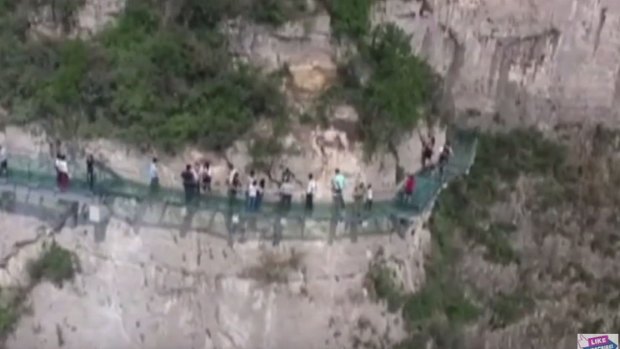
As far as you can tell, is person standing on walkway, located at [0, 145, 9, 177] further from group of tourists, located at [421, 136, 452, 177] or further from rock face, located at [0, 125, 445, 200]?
group of tourists, located at [421, 136, 452, 177]

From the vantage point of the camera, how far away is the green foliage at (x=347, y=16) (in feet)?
55.5

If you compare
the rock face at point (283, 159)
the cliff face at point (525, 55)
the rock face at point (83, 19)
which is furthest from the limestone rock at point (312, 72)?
the rock face at point (83, 19)

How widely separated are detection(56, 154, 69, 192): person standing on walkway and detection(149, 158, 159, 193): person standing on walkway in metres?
1.31

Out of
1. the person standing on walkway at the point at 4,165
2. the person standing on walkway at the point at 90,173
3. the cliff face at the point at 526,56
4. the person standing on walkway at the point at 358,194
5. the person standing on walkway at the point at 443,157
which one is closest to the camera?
the person standing on walkway at the point at 90,173

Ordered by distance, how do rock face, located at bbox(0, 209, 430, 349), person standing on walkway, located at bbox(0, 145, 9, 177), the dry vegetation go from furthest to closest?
the dry vegetation < person standing on walkway, located at bbox(0, 145, 9, 177) < rock face, located at bbox(0, 209, 430, 349)

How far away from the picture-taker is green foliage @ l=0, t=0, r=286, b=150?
16.8m

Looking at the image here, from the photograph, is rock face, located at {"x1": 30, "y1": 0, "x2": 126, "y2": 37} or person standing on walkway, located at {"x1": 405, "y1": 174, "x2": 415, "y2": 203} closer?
rock face, located at {"x1": 30, "y1": 0, "x2": 126, "y2": 37}

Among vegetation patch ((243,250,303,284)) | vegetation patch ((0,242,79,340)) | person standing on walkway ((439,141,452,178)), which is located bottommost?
vegetation patch ((0,242,79,340))

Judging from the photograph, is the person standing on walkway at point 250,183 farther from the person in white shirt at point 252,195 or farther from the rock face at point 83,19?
the rock face at point 83,19

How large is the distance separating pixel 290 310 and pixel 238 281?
0.96 m

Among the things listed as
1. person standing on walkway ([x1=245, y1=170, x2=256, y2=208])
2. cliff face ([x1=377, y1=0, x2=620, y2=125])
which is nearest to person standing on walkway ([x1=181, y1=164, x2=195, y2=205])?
person standing on walkway ([x1=245, y1=170, x2=256, y2=208])

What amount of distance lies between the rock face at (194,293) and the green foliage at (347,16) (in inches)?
132

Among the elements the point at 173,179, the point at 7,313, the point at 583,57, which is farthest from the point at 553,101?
the point at 7,313

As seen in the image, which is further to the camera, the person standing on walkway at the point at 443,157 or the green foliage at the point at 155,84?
the person standing on walkway at the point at 443,157
